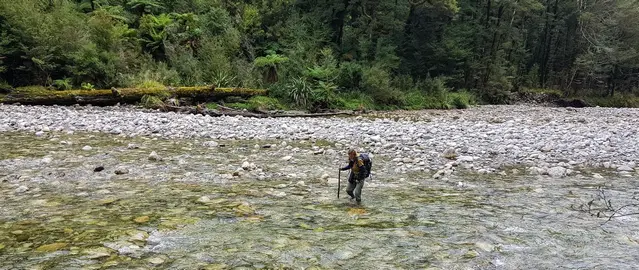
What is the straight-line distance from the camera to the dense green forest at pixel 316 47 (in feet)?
59.9

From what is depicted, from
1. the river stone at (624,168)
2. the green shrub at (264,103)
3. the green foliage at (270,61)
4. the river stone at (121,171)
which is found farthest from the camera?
the green foliage at (270,61)

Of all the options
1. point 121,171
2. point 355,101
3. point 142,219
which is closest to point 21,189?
point 121,171

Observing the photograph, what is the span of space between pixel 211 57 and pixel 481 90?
24.9 meters

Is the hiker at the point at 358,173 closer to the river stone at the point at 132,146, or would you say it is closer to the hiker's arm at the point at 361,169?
the hiker's arm at the point at 361,169

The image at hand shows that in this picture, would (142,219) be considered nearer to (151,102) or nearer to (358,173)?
(358,173)

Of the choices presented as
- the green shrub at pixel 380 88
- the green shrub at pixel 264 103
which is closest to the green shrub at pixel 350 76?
the green shrub at pixel 380 88

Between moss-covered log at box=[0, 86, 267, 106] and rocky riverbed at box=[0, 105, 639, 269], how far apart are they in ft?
16.4

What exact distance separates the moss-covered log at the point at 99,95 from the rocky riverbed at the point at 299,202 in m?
4.99

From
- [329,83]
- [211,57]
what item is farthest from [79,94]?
[329,83]

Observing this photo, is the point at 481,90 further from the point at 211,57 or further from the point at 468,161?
the point at 468,161

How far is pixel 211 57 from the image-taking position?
2242cm

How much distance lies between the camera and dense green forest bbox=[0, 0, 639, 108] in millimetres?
18250

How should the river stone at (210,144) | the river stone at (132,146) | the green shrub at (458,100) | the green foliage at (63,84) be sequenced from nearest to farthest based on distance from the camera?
the river stone at (132,146) → the river stone at (210,144) → the green foliage at (63,84) → the green shrub at (458,100)

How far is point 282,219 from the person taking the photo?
526cm
